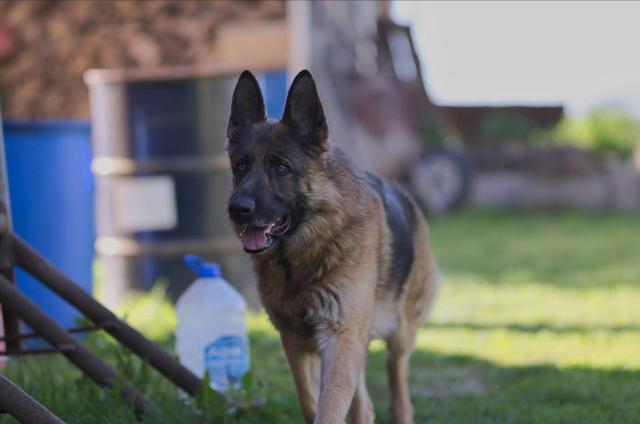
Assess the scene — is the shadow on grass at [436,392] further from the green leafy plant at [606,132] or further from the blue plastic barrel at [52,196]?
the green leafy plant at [606,132]

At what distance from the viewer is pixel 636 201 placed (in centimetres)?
1409

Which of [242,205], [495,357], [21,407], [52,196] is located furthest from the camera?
[52,196]

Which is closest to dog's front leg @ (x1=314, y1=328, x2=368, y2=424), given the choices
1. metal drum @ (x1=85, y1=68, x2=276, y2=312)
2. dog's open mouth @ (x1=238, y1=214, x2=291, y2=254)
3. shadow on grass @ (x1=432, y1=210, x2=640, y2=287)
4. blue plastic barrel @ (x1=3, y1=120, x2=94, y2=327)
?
dog's open mouth @ (x1=238, y1=214, x2=291, y2=254)

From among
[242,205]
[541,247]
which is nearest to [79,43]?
[541,247]

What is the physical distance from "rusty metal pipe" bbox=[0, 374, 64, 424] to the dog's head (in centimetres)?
92

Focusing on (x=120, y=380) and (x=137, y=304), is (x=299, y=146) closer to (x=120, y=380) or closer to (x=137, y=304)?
(x=120, y=380)

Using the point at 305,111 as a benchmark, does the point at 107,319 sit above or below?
below

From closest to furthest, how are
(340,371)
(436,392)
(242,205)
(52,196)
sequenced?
(242,205)
(340,371)
(436,392)
(52,196)

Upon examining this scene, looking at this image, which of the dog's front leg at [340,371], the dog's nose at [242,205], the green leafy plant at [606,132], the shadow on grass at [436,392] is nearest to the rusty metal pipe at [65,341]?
the shadow on grass at [436,392]

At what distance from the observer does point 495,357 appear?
5.36 m

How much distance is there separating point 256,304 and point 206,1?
5.67m

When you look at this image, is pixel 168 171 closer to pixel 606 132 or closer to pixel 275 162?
pixel 275 162

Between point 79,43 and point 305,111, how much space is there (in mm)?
8844

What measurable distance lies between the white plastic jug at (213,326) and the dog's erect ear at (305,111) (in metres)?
1.11
